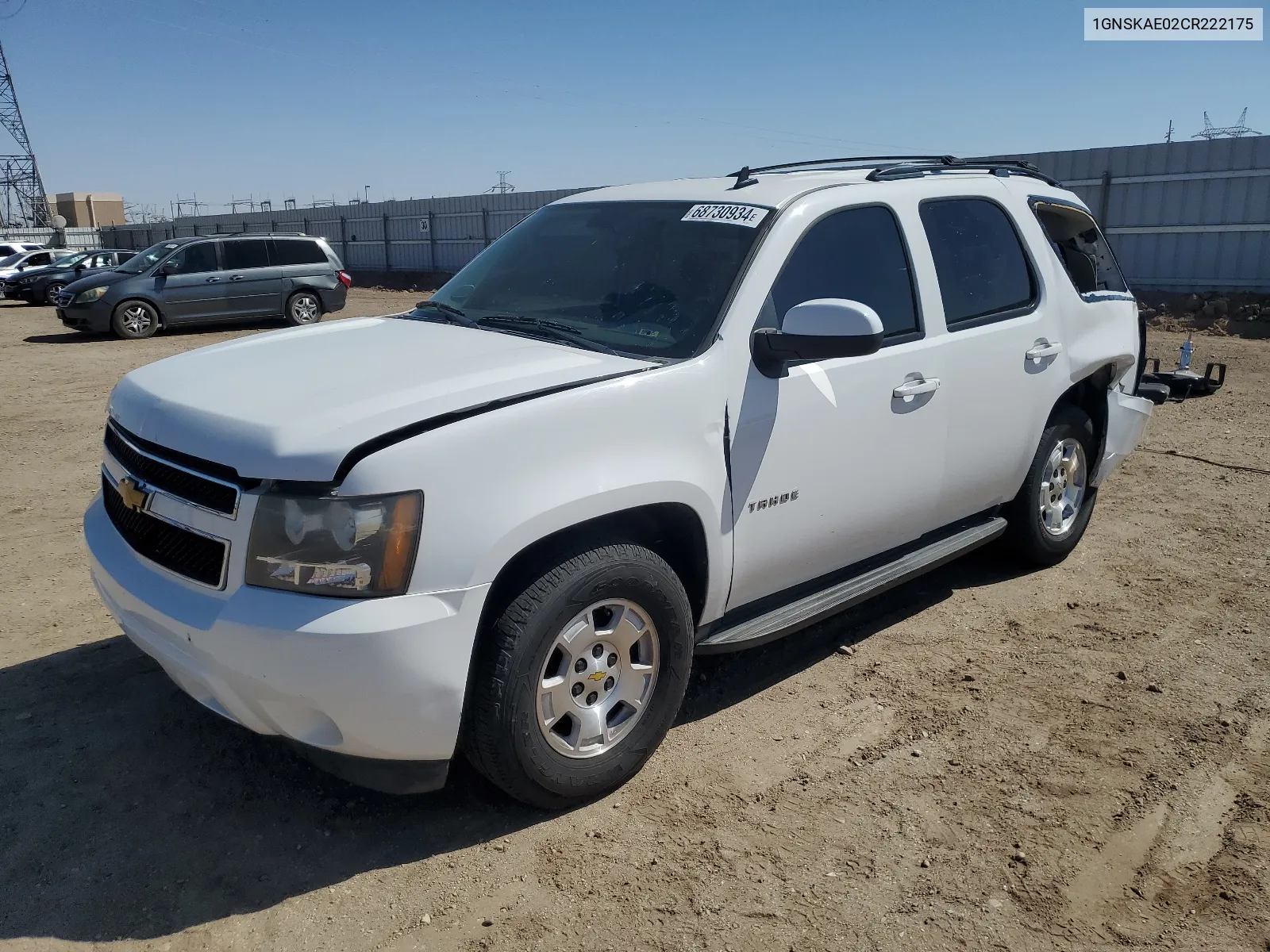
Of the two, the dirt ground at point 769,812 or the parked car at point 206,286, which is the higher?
the parked car at point 206,286

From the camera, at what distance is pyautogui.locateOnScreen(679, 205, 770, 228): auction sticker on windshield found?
3.71 m

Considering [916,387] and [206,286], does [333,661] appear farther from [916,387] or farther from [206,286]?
[206,286]

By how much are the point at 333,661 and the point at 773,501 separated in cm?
164

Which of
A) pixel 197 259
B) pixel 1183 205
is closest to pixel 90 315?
pixel 197 259

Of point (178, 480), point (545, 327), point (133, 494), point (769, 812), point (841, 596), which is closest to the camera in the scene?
point (178, 480)

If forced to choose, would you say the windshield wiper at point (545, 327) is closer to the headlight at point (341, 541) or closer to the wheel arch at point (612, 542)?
the wheel arch at point (612, 542)

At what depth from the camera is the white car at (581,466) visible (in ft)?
8.77

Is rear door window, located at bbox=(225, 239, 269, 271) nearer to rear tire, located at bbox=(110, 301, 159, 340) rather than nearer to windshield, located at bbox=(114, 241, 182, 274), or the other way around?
windshield, located at bbox=(114, 241, 182, 274)

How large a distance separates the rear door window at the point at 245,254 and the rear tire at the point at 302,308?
76 centimetres

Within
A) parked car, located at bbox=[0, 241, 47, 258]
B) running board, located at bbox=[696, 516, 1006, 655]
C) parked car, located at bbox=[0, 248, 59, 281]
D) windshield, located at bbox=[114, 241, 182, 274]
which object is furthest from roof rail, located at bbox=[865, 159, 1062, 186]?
parked car, located at bbox=[0, 241, 47, 258]

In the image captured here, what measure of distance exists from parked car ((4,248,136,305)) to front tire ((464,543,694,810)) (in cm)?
2412

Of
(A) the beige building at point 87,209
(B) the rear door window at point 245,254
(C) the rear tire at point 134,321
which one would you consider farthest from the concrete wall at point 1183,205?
(A) the beige building at point 87,209

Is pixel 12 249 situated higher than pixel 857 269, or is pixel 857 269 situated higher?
pixel 857 269

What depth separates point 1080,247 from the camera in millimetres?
5328
